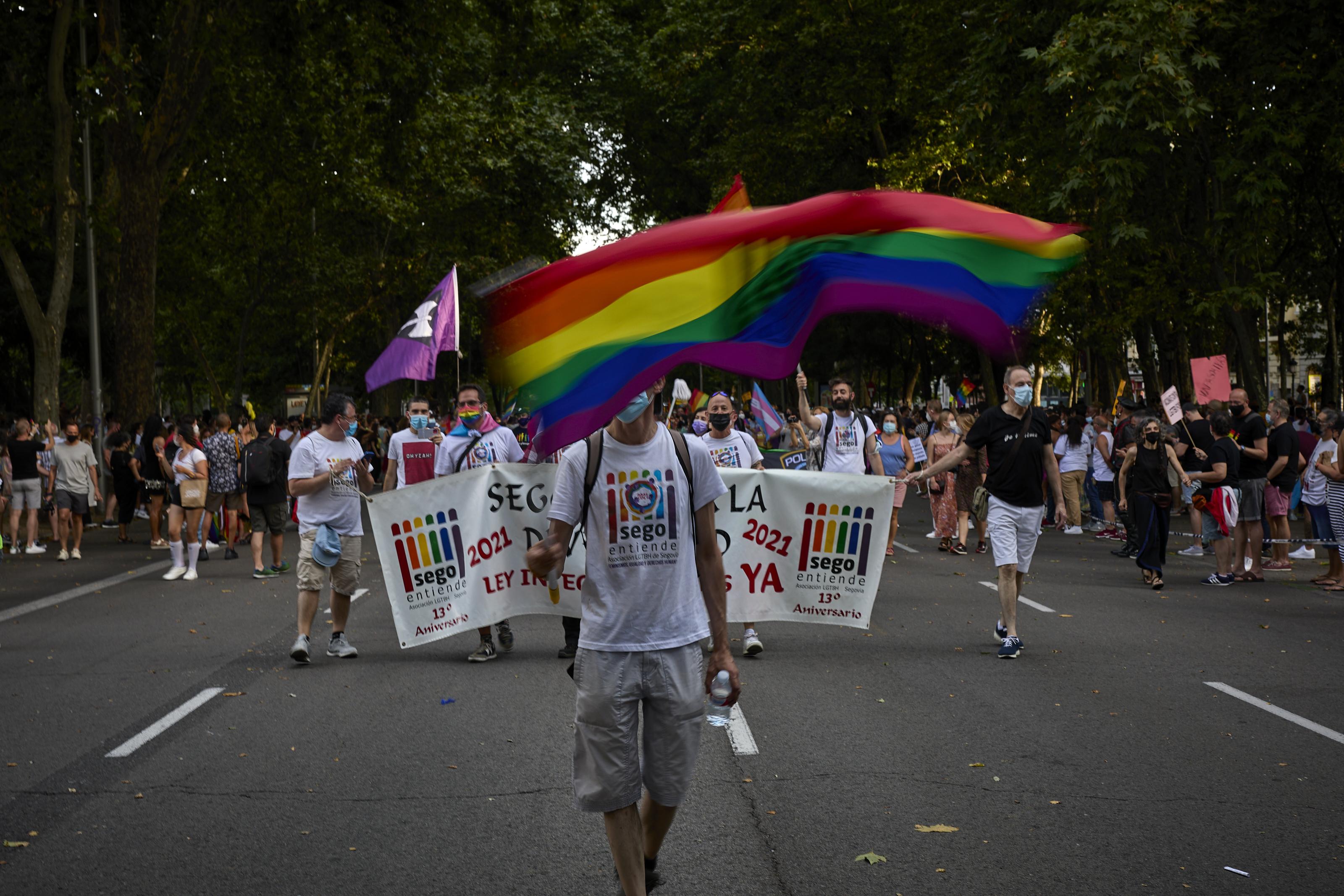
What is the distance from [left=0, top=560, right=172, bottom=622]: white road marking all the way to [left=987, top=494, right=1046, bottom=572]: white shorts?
8964 millimetres

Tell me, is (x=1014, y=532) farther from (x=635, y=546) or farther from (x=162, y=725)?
(x=635, y=546)

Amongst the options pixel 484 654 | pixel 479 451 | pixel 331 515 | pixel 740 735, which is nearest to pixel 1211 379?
pixel 479 451

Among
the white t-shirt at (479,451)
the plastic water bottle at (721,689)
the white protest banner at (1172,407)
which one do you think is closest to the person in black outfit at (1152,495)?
the white protest banner at (1172,407)

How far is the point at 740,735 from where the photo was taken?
24.8 feet

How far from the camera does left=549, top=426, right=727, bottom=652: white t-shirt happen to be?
15.0 ft

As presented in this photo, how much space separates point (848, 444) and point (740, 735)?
6613 mm

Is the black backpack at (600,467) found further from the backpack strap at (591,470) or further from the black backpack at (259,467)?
the black backpack at (259,467)

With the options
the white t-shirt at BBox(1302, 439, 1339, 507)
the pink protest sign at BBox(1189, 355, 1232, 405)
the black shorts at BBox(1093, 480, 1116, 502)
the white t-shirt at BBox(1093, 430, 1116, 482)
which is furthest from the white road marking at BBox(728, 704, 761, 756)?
the black shorts at BBox(1093, 480, 1116, 502)

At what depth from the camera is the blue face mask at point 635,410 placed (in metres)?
4.56

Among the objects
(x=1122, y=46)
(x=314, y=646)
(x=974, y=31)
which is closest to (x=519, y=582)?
(x=314, y=646)

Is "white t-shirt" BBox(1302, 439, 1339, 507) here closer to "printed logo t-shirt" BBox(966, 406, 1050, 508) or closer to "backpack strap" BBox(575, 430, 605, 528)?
"printed logo t-shirt" BBox(966, 406, 1050, 508)

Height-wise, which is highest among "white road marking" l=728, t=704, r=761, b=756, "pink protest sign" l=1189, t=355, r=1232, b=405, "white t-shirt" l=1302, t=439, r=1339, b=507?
"pink protest sign" l=1189, t=355, r=1232, b=405

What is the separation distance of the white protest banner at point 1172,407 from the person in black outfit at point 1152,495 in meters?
0.27

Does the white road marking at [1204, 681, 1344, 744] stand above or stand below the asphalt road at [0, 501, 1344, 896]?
above
